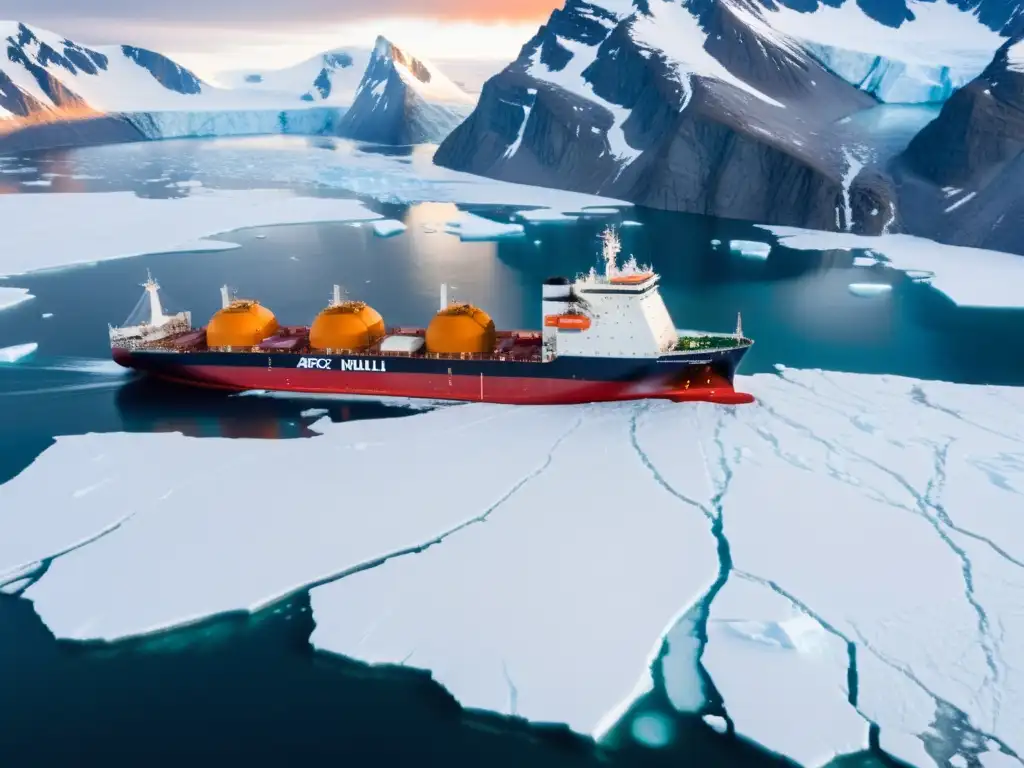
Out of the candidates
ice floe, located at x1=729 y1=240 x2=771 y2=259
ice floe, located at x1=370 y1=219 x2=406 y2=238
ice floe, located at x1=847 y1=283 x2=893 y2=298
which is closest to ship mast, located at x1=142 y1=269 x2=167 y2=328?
ice floe, located at x1=370 y1=219 x2=406 y2=238

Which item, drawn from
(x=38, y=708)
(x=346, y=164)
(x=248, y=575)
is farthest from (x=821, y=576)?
(x=346, y=164)

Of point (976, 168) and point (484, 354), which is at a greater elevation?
point (976, 168)

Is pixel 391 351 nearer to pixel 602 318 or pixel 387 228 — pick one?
pixel 602 318

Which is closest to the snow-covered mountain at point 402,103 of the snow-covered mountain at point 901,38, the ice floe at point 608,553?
the snow-covered mountain at point 901,38

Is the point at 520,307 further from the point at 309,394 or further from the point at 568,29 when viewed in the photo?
the point at 568,29

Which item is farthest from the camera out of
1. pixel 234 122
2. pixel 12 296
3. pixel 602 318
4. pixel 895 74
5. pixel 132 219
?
pixel 234 122

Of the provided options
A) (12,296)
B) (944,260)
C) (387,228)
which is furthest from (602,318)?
(387,228)
